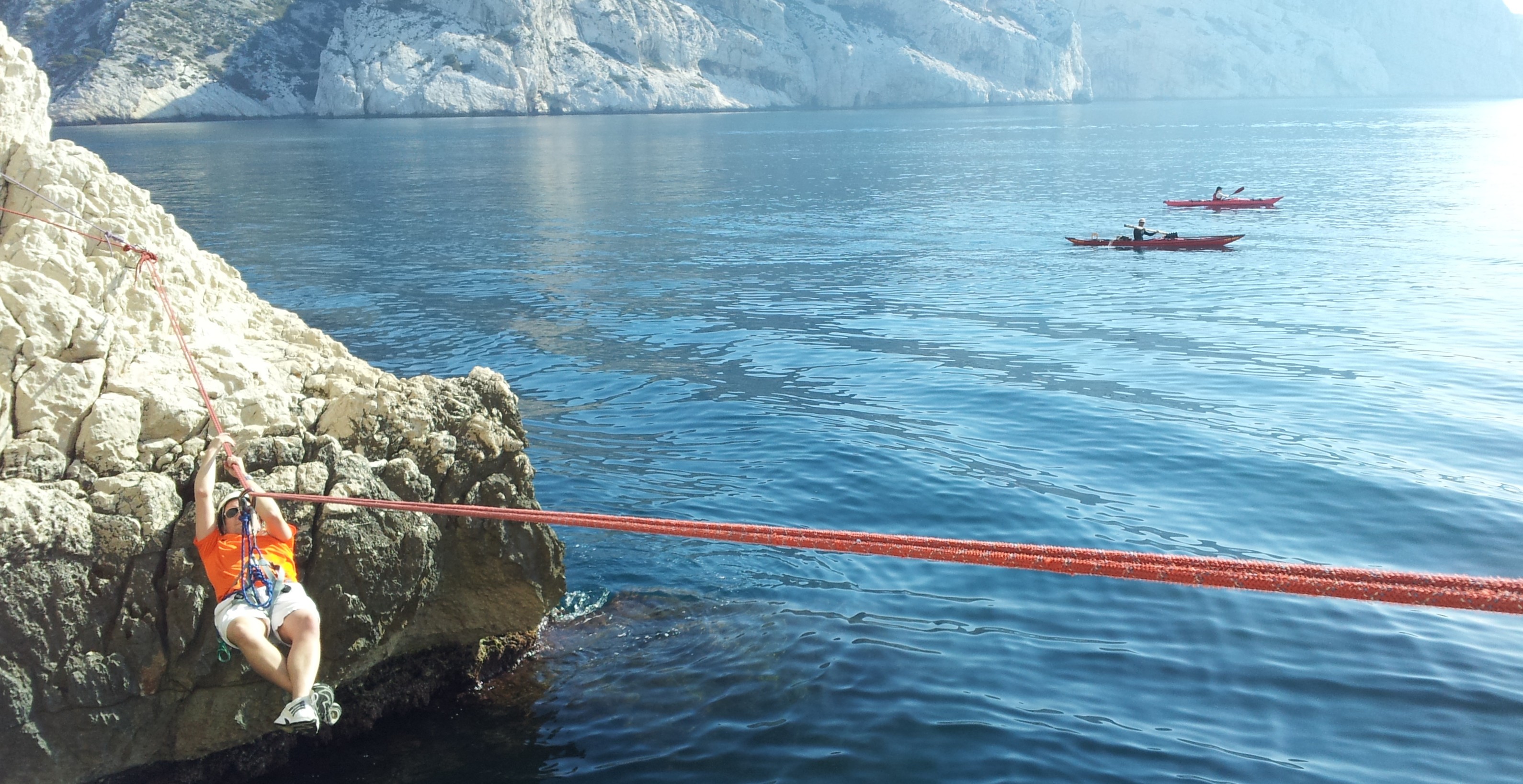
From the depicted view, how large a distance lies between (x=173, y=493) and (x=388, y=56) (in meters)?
158

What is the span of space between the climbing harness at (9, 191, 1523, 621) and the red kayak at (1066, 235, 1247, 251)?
124ft

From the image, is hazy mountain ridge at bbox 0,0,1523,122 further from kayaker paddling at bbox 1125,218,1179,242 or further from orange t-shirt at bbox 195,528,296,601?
orange t-shirt at bbox 195,528,296,601

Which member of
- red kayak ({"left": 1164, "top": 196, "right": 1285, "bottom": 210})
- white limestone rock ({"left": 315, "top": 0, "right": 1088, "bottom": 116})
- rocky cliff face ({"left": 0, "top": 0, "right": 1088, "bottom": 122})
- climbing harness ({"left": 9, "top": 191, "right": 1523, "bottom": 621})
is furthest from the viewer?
white limestone rock ({"left": 315, "top": 0, "right": 1088, "bottom": 116})

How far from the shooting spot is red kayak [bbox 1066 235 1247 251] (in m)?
42.3

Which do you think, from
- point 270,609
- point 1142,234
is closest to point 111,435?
point 270,609

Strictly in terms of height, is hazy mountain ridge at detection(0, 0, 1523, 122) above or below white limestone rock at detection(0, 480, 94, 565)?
above

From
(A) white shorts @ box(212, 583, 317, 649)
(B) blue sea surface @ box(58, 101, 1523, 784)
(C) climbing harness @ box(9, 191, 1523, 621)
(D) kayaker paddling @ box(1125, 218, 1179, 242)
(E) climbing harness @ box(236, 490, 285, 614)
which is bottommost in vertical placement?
(B) blue sea surface @ box(58, 101, 1523, 784)

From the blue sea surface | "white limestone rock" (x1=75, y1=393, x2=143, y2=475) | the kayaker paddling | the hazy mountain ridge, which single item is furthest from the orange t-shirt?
the hazy mountain ridge

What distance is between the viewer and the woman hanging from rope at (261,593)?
7602 mm

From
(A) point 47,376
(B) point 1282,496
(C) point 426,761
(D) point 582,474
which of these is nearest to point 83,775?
(C) point 426,761

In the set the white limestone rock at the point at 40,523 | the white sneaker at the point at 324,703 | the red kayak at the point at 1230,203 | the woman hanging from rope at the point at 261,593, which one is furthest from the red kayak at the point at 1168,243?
the white limestone rock at the point at 40,523

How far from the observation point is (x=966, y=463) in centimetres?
1820

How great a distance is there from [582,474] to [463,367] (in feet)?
26.8

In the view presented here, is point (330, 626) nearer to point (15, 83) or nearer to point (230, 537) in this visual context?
point (230, 537)
